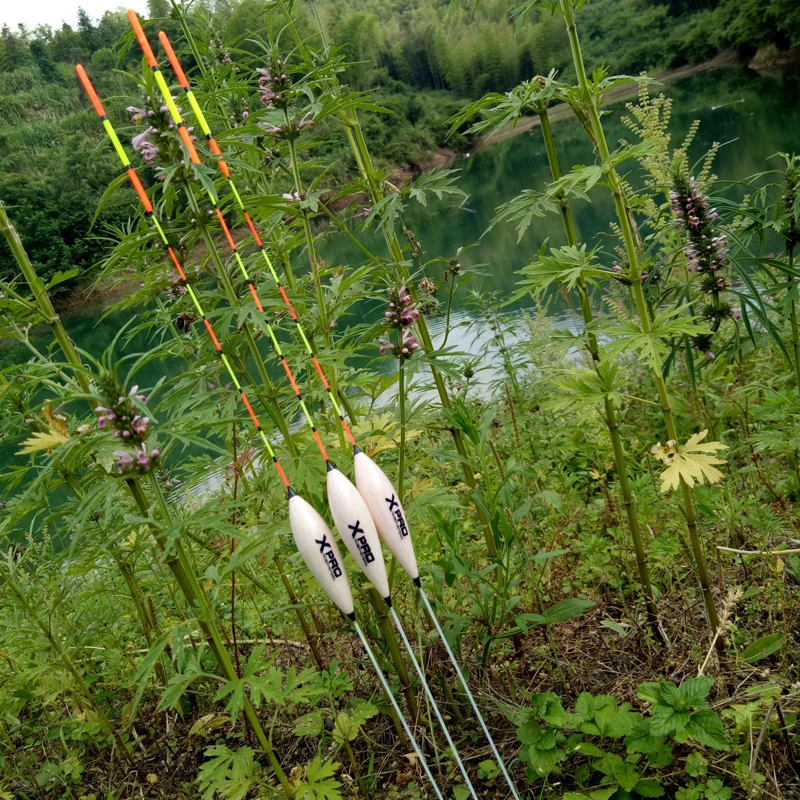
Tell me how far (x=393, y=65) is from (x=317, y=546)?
55136mm

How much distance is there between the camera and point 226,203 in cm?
132

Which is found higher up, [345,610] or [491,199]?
[345,610]

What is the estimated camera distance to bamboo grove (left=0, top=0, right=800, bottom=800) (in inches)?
48.2

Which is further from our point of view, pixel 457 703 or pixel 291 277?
pixel 291 277

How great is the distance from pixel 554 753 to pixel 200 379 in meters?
1.13

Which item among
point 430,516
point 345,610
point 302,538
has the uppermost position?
point 302,538

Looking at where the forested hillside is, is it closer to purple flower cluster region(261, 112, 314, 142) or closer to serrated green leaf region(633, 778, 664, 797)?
purple flower cluster region(261, 112, 314, 142)

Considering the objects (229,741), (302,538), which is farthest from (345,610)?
(229,741)

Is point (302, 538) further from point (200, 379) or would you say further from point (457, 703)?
point (457, 703)

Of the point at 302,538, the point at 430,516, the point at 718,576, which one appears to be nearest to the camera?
the point at 302,538

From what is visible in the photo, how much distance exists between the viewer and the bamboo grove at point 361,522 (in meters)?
1.22

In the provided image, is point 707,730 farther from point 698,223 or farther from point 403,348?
point 698,223

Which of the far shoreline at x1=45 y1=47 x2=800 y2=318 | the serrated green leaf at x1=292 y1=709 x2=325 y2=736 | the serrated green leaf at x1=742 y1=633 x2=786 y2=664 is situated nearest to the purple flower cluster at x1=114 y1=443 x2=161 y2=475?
the serrated green leaf at x1=292 y1=709 x2=325 y2=736

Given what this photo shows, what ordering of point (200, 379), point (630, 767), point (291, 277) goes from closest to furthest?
1. point (630, 767)
2. point (200, 379)
3. point (291, 277)
